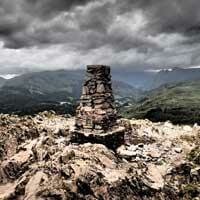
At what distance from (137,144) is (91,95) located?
40.0ft

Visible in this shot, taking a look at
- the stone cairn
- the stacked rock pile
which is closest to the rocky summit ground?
the stone cairn

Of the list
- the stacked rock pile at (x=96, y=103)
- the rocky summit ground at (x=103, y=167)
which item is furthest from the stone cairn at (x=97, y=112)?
the rocky summit ground at (x=103, y=167)

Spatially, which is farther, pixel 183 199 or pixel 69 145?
pixel 69 145

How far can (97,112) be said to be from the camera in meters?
69.1

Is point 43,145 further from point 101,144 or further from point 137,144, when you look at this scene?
point 137,144

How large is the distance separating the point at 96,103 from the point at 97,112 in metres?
1.83

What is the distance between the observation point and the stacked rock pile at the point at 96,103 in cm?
6919

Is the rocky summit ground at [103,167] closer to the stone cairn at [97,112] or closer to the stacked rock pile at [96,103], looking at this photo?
the stone cairn at [97,112]

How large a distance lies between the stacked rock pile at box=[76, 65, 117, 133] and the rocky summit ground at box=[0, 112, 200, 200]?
424cm

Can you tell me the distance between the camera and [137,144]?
7275 centimetres

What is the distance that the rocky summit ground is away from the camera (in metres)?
56.8

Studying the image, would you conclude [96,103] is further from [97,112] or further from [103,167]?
[103,167]

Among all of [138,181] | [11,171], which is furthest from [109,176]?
[11,171]

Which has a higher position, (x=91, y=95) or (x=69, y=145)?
(x=91, y=95)
